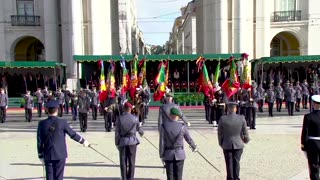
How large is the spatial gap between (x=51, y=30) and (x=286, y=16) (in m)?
21.9

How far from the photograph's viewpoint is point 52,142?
694 cm

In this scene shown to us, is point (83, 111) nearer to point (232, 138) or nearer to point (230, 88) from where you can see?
point (230, 88)

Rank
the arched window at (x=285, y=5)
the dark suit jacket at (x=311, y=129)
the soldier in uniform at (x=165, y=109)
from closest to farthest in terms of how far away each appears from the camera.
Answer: the dark suit jacket at (x=311, y=129)
the soldier in uniform at (x=165, y=109)
the arched window at (x=285, y=5)

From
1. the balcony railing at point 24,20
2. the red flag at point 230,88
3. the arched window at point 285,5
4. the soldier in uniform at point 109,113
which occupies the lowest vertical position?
the soldier in uniform at point 109,113

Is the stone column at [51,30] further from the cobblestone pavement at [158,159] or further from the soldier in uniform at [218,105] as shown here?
the soldier in uniform at [218,105]

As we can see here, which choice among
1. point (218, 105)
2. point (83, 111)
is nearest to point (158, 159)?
point (218, 105)

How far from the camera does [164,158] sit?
7.16 meters

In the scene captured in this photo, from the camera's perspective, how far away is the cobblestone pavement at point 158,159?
30.6 ft

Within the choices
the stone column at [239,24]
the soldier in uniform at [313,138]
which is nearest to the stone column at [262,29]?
the stone column at [239,24]

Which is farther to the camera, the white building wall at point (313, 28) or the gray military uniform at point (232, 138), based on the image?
the white building wall at point (313, 28)

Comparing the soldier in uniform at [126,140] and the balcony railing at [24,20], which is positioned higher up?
the balcony railing at [24,20]

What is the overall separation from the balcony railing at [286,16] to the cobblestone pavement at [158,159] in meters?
24.7

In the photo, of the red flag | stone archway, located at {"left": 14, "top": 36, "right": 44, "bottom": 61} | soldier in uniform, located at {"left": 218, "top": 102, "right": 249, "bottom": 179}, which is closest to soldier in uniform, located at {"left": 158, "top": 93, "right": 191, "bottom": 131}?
soldier in uniform, located at {"left": 218, "top": 102, "right": 249, "bottom": 179}

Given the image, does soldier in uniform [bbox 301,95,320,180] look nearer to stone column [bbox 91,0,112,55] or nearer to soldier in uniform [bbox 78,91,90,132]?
soldier in uniform [bbox 78,91,90,132]
